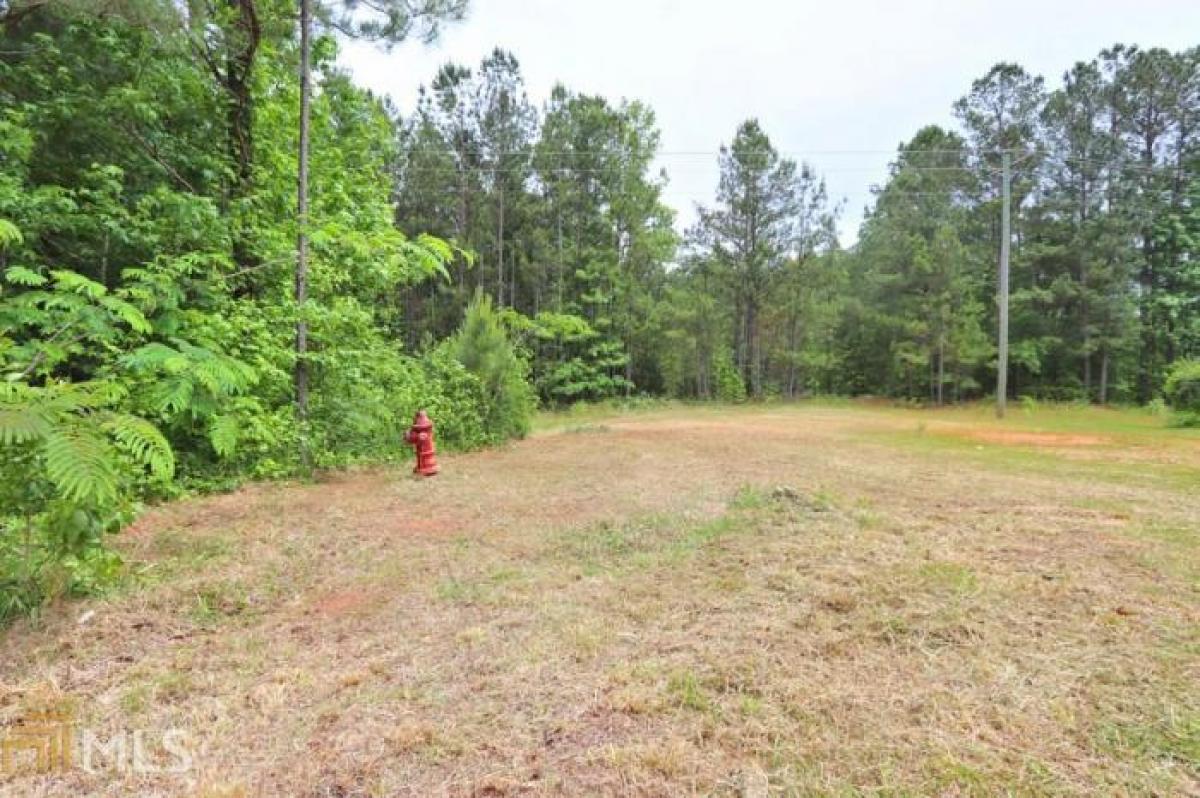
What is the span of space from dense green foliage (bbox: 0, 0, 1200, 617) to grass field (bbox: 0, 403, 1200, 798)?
66 cm

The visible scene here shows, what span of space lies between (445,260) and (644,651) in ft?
19.8

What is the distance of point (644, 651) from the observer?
2.03 metres

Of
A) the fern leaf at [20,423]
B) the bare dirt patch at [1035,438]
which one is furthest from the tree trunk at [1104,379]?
the fern leaf at [20,423]

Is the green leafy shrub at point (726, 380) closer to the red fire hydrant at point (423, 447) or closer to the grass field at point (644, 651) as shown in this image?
the red fire hydrant at point (423, 447)

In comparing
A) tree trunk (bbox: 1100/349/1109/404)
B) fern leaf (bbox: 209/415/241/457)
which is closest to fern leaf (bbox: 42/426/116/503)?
fern leaf (bbox: 209/415/241/457)

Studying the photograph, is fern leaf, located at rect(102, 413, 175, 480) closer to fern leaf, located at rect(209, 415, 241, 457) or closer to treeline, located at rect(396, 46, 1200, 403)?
fern leaf, located at rect(209, 415, 241, 457)

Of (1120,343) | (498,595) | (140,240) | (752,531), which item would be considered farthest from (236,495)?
(1120,343)

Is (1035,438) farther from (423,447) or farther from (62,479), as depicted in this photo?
(62,479)

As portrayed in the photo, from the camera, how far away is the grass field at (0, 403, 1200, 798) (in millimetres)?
1410

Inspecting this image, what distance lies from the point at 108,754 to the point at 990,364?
25335 mm

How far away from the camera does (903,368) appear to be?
22.5 meters

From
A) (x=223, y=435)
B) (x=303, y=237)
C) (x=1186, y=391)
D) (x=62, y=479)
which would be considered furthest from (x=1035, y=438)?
(x=62, y=479)

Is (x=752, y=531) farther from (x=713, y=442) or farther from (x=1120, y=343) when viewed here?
(x=1120, y=343)

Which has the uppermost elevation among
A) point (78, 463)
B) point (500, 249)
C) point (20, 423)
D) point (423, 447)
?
point (500, 249)
